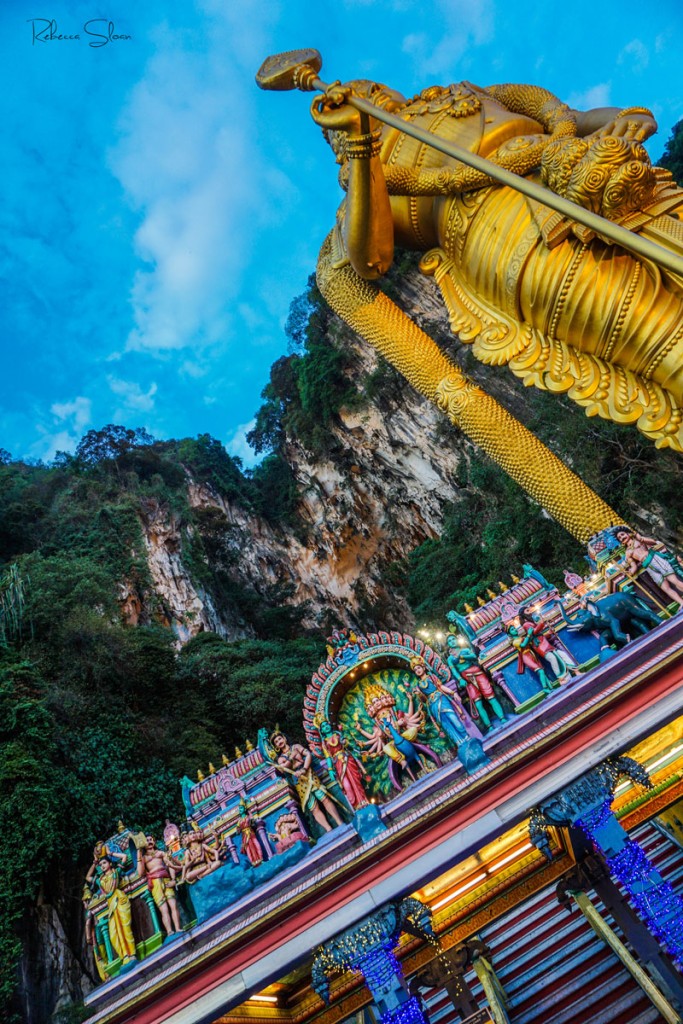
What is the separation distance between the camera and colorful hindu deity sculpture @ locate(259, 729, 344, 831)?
18.4 ft

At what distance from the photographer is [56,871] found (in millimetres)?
9930

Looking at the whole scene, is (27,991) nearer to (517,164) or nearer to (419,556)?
(517,164)

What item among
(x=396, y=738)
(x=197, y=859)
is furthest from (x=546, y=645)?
(x=197, y=859)

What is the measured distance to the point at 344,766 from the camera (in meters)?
5.59

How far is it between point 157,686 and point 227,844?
393 inches

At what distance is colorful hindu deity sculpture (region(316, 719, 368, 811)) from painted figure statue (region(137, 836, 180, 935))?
5.01ft

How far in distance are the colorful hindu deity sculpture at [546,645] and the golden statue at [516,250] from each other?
41.1 inches

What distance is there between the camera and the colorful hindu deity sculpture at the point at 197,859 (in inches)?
213

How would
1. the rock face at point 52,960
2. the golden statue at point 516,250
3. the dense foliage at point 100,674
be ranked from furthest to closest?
the dense foliage at point 100,674 < the rock face at point 52,960 < the golden statue at point 516,250

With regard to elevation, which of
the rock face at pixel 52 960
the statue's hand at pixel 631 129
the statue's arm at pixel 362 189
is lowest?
the statue's hand at pixel 631 129

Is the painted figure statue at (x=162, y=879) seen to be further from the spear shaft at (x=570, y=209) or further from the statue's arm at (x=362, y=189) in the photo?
the spear shaft at (x=570, y=209)

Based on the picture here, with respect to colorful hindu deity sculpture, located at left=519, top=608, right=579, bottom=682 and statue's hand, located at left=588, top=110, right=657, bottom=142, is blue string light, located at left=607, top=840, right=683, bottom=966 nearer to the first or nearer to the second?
colorful hindu deity sculpture, located at left=519, top=608, right=579, bottom=682

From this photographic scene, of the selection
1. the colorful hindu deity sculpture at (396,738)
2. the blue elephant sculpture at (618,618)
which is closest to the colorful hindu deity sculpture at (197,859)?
the colorful hindu deity sculpture at (396,738)

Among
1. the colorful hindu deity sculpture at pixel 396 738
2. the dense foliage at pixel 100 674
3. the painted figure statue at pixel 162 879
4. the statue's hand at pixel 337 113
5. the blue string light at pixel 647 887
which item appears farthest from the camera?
the dense foliage at pixel 100 674
